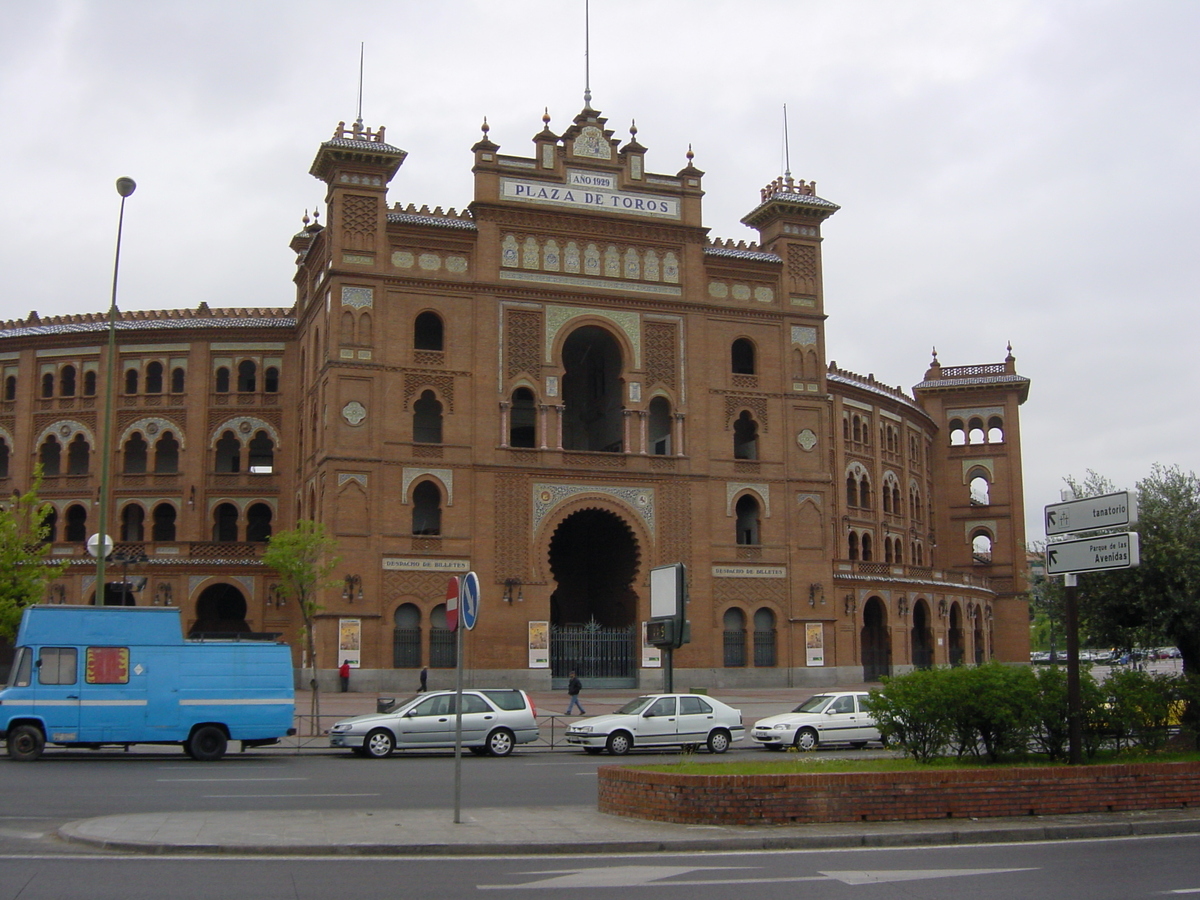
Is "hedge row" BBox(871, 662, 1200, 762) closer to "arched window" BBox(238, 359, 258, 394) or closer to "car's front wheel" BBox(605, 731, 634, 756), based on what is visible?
"car's front wheel" BBox(605, 731, 634, 756)

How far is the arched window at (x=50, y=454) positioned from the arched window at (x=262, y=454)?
25.5 ft

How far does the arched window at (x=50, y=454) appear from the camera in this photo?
51562mm

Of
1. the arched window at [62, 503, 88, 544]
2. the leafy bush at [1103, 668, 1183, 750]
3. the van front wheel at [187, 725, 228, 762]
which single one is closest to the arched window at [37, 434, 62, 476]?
the arched window at [62, 503, 88, 544]

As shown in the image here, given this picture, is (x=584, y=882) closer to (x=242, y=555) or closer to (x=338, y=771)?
(x=338, y=771)

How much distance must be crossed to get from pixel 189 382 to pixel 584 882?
144 ft

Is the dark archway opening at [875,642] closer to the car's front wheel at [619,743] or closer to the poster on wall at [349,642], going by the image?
the poster on wall at [349,642]

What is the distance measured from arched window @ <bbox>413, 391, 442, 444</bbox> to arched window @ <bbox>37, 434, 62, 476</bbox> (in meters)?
15.3

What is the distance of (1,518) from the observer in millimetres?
35969

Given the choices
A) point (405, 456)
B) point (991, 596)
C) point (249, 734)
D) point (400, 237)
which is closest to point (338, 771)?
point (249, 734)

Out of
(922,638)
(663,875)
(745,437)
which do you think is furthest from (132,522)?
(663,875)

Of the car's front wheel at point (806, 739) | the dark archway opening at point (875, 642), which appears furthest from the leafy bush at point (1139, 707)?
the dark archway opening at point (875, 642)

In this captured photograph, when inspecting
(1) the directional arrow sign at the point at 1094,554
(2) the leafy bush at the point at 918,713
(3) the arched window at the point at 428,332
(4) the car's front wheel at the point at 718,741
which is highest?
(3) the arched window at the point at 428,332

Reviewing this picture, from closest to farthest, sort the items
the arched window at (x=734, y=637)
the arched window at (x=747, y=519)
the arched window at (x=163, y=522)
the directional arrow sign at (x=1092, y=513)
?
the directional arrow sign at (x=1092, y=513)
the arched window at (x=734, y=637)
the arched window at (x=747, y=519)
the arched window at (x=163, y=522)

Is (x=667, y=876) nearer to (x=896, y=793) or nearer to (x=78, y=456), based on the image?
(x=896, y=793)
